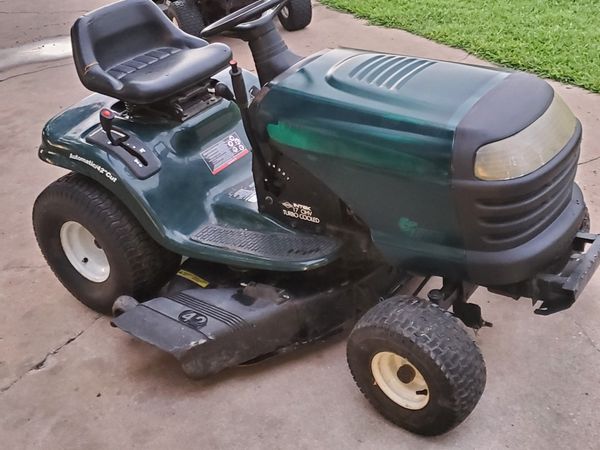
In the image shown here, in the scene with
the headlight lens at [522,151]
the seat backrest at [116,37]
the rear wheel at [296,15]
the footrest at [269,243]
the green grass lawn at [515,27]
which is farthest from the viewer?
the rear wheel at [296,15]

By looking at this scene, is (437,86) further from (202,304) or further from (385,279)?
(202,304)

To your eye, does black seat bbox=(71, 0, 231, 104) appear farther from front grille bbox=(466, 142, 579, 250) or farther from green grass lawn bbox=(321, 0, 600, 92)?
green grass lawn bbox=(321, 0, 600, 92)

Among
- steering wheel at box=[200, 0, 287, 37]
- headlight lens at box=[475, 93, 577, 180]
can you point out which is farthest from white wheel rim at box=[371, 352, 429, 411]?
steering wheel at box=[200, 0, 287, 37]

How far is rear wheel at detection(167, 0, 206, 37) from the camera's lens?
18.2 feet

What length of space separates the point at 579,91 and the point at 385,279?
253 centimetres

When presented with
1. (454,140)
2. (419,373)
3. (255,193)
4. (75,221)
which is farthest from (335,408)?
(75,221)

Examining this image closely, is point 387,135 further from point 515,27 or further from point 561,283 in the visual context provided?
point 515,27

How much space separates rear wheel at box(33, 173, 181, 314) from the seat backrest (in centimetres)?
40

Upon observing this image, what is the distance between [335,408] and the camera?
223cm

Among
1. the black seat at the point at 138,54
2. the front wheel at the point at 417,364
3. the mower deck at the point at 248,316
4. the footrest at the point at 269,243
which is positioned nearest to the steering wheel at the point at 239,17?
the black seat at the point at 138,54

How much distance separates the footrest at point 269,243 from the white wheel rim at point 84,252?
1.80 feet

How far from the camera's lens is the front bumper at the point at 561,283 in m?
1.96

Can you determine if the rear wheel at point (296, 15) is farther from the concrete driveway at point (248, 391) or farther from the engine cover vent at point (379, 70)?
the engine cover vent at point (379, 70)

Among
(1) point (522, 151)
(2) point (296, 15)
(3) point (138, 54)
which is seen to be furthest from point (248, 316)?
(2) point (296, 15)
